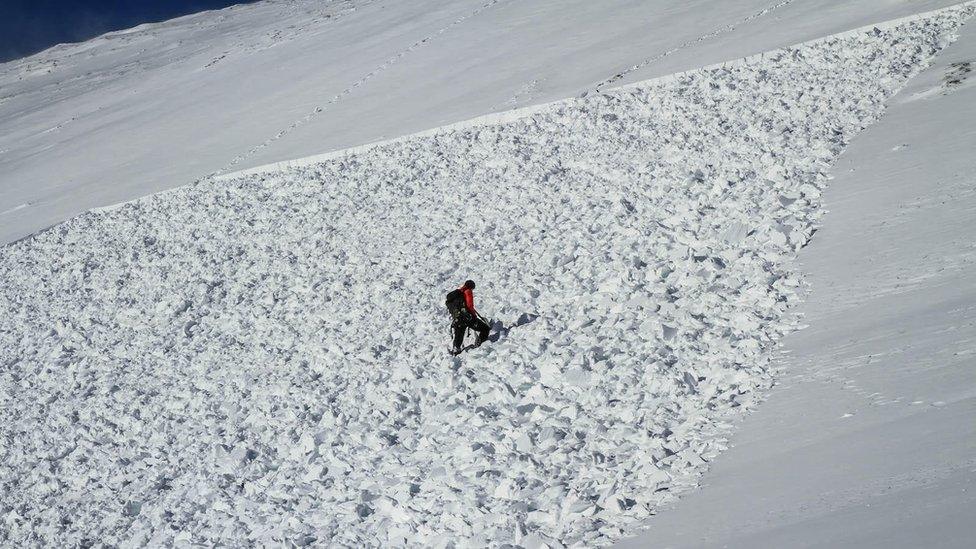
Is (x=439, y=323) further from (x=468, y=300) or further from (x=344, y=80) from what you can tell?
(x=344, y=80)

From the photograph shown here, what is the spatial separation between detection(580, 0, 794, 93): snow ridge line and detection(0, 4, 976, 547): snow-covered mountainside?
3.42ft

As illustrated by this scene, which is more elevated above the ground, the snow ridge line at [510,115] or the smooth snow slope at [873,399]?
the snow ridge line at [510,115]

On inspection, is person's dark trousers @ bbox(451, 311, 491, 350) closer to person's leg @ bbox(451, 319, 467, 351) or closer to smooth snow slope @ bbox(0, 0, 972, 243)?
person's leg @ bbox(451, 319, 467, 351)

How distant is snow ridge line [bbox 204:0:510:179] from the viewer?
26116 millimetres

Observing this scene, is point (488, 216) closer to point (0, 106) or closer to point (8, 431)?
point (8, 431)

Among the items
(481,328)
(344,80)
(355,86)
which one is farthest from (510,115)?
(481,328)

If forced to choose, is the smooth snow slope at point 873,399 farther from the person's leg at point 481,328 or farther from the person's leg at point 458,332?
the person's leg at point 458,332

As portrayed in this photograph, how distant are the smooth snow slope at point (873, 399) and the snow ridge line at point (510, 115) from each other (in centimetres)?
812

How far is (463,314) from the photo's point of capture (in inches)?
509

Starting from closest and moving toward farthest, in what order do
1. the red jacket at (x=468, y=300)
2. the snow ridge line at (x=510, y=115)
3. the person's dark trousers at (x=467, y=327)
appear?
the red jacket at (x=468, y=300) → the person's dark trousers at (x=467, y=327) → the snow ridge line at (x=510, y=115)

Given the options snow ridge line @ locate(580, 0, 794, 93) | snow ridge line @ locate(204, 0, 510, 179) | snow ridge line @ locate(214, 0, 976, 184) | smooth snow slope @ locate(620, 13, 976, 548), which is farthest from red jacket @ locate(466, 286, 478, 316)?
snow ridge line @ locate(204, 0, 510, 179)

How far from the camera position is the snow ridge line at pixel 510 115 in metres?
21.6

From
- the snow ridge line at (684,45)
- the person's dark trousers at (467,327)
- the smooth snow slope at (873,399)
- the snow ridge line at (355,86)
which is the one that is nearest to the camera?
the smooth snow slope at (873,399)

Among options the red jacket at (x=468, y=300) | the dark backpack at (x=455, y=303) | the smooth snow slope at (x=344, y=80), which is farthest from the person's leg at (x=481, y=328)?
the smooth snow slope at (x=344, y=80)
